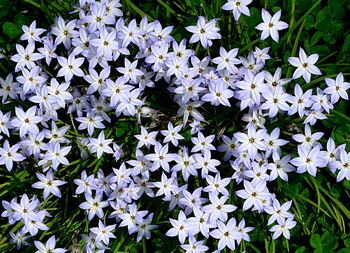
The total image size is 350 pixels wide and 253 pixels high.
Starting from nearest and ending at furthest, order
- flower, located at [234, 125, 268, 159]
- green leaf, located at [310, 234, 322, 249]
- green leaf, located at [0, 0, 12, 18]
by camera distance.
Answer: flower, located at [234, 125, 268, 159] → green leaf, located at [310, 234, 322, 249] → green leaf, located at [0, 0, 12, 18]

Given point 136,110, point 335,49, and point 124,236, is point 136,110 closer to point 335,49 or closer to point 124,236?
point 124,236

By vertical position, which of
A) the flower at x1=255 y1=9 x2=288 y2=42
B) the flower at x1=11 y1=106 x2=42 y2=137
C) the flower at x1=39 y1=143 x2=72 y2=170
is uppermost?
the flower at x1=255 y1=9 x2=288 y2=42

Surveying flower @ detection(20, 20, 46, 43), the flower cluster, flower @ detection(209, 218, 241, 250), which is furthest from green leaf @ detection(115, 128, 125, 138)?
flower @ detection(209, 218, 241, 250)

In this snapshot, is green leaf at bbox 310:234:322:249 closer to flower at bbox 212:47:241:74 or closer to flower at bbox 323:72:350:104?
flower at bbox 323:72:350:104

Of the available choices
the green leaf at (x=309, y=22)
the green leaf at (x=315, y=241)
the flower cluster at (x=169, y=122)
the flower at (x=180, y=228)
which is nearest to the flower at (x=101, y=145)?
the flower cluster at (x=169, y=122)

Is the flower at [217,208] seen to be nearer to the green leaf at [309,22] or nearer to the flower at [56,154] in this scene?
the flower at [56,154]

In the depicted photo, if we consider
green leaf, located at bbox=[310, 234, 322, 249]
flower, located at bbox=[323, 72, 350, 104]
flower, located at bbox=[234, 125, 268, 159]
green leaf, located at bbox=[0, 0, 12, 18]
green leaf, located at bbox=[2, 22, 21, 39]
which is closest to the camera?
flower, located at bbox=[234, 125, 268, 159]

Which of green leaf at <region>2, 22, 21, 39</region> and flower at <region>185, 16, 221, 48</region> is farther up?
flower at <region>185, 16, 221, 48</region>
